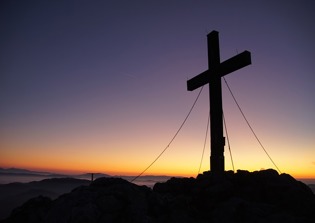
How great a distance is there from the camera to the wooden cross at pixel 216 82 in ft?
28.0

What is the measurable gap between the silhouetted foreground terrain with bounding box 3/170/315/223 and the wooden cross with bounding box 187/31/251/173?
1.16 metres

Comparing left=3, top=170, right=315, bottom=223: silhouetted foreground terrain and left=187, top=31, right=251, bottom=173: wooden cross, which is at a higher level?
left=187, top=31, right=251, bottom=173: wooden cross

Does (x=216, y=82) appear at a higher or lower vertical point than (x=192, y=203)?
higher

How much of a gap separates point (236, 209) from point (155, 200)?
1.77 m

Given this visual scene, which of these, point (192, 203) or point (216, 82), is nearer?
point (192, 203)

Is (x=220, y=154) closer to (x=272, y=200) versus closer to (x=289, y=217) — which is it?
(x=272, y=200)

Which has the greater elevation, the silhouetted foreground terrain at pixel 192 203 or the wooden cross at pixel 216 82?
the wooden cross at pixel 216 82

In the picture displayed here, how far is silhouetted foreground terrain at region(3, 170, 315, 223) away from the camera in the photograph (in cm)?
537

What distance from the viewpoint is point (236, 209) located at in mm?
5598

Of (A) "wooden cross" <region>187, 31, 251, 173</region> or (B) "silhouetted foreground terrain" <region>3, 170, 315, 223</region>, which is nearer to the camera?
(B) "silhouetted foreground terrain" <region>3, 170, 315, 223</region>

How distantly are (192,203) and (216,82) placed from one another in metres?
4.62

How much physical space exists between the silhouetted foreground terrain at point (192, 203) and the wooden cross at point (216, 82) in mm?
1157

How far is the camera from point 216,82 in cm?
943

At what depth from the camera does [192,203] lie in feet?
21.0
